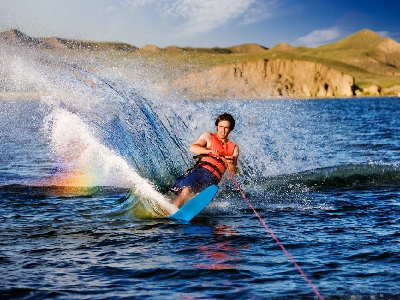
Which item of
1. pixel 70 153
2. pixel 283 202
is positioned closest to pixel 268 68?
pixel 70 153


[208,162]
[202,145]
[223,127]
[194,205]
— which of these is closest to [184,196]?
[194,205]

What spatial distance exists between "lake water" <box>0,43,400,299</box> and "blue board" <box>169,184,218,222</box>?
23 centimetres

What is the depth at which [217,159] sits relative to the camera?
1170cm

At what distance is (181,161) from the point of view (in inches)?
614

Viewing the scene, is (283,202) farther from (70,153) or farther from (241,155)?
(70,153)

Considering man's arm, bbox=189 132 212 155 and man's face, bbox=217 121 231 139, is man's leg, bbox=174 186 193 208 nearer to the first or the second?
man's arm, bbox=189 132 212 155

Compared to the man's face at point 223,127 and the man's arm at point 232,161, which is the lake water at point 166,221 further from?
the man's face at point 223,127

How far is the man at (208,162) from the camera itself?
1140cm

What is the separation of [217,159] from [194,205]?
1.21 m

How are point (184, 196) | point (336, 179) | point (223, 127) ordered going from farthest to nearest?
point (336, 179)
point (223, 127)
point (184, 196)

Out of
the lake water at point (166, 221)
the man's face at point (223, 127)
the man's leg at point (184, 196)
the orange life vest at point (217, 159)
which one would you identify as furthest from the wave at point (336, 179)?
the man's leg at point (184, 196)

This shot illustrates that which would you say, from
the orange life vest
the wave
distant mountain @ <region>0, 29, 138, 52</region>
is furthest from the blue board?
distant mountain @ <region>0, 29, 138, 52</region>

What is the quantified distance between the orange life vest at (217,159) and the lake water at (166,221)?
0.94m

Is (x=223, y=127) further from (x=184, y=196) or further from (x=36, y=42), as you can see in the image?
(x=36, y=42)
